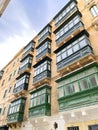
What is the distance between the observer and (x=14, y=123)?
50.9ft

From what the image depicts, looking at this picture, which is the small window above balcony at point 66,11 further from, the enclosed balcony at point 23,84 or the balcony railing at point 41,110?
the balcony railing at point 41,110

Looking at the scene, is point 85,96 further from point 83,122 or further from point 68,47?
point 68,47

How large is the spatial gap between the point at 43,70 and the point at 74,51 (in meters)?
4.74

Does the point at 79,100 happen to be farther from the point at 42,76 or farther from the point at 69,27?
the point at 69,27

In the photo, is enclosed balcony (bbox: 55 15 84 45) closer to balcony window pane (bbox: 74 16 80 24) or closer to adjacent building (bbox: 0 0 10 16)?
balcony window pane (bbox: 74 16 80 24)

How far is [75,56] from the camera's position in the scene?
12.3 m

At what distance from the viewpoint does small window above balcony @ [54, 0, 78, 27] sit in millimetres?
17952

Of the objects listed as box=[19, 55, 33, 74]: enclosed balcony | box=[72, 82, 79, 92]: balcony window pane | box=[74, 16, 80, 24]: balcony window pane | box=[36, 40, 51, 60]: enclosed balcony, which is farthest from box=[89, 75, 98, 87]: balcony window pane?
box=[19, 55, 33, 74]: enclosed balcony

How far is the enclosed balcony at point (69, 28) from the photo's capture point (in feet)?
48.2


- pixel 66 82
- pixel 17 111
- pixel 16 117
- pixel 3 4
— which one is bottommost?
pixel 16 117

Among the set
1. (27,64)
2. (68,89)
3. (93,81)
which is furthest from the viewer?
(27,64)

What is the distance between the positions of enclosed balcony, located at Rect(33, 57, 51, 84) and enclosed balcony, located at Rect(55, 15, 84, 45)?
9.83ft

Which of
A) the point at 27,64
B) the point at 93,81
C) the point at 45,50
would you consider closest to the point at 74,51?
the point at 93,81

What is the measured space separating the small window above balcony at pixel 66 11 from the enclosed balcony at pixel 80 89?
10.6m
